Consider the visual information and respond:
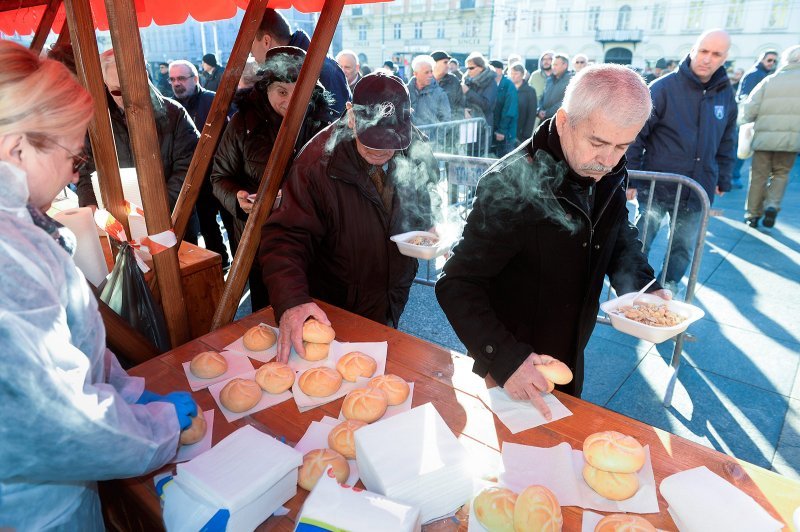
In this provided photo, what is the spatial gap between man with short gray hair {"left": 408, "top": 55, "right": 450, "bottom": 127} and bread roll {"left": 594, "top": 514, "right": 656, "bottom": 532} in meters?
7.28

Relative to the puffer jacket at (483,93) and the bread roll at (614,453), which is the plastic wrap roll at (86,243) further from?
the puffer jacket at (483,93)

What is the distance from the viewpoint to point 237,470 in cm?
120

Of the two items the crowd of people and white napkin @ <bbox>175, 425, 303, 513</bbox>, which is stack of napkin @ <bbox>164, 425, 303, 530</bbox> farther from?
the crowd of people

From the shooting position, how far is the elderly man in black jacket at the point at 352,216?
2188 millimetres

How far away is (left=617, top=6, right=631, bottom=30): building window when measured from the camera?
47.4 metres

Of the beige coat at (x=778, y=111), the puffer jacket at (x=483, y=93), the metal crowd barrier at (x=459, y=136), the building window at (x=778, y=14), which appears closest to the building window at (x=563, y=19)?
the building window at (x=778, y=14)

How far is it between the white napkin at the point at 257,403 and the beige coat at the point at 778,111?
24.6ft

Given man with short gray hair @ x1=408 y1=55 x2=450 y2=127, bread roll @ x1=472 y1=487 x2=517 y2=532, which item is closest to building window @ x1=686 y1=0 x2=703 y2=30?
man with short gray hair @ x1=408 y1=55 x2=450 y2=127

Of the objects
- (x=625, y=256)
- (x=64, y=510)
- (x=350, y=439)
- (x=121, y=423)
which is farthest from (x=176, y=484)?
(x=625, y=256)

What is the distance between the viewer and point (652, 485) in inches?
51.6

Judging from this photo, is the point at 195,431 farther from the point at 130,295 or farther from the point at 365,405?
the point at 130,295

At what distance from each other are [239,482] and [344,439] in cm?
34

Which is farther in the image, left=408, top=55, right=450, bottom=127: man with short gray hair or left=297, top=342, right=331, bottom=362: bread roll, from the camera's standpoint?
left=408, top=55, right=450, bottom=127: man with short gray hair

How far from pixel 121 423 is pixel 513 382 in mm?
1138
